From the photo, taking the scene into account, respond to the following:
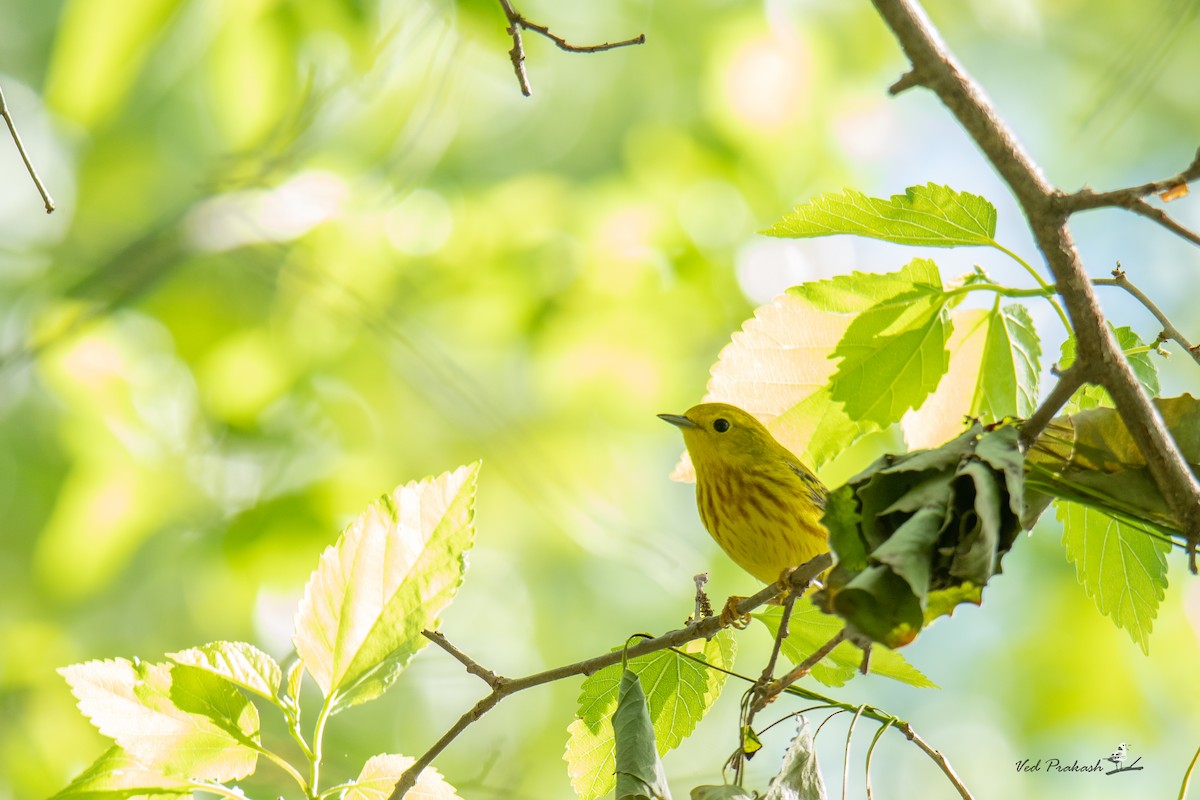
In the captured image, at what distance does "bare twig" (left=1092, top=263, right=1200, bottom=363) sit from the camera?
1341 mm

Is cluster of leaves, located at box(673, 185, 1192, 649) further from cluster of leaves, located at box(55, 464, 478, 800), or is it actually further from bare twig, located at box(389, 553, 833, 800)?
cluster of leaves, located at box(55, 464, 478, 800)

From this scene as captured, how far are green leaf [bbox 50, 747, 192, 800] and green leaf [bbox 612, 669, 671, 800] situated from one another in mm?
618

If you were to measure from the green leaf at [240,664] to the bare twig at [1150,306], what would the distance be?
128cm

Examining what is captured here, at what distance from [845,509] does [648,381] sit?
4.31 meters

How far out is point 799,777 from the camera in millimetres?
1372

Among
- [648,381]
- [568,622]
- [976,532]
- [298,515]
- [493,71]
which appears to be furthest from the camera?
[568,622]

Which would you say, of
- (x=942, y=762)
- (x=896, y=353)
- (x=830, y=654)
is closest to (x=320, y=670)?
(x=830, y=654)

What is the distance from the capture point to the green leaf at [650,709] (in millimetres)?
1761

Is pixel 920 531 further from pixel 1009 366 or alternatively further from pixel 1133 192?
pixel 1009 366

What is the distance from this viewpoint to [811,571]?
1.41 meters

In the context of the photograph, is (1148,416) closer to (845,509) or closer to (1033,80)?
(845,509)

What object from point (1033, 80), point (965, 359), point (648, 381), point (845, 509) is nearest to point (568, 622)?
point (648, 381)

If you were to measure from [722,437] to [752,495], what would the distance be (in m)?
0.34

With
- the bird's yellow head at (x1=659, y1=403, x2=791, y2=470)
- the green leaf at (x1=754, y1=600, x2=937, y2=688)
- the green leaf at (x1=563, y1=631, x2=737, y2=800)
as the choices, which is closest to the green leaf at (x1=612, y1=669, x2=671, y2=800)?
the green leaf at (x1=563, y1=631, x2=737, y2=800)
